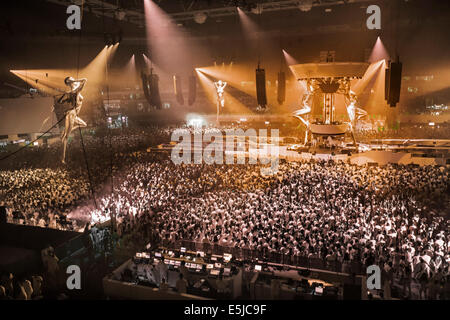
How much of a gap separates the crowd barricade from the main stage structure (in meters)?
14.0

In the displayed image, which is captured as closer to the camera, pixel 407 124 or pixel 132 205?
pixel 132 205

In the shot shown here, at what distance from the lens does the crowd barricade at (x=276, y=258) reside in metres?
9.33

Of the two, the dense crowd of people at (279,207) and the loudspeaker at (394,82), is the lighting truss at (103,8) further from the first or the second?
the loudspeaker at (394,82)

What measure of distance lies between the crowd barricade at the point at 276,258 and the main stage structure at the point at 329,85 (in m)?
14.0

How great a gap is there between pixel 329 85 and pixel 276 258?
15124 millimetres

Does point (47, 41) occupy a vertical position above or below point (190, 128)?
above

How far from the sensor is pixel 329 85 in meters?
21.7

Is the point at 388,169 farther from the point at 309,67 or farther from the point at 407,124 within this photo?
the point at 407,124

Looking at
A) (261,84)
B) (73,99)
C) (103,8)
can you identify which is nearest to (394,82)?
(261,84)

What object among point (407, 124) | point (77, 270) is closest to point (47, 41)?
point (77, 270)

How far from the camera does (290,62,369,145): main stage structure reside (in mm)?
20436
